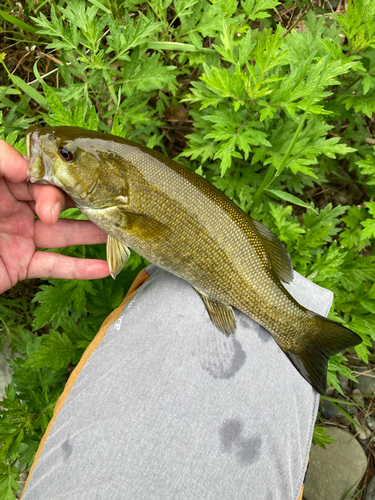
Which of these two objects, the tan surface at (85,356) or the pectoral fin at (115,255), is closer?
the tan surface at (85,356)

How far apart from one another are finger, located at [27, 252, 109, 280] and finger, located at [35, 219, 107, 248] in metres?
0.08

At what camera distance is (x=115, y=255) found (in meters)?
1.80

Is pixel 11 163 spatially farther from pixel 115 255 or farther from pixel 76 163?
pixel 115 255

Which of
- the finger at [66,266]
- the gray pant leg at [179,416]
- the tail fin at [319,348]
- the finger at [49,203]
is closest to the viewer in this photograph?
the gray pant leg at [179,416]

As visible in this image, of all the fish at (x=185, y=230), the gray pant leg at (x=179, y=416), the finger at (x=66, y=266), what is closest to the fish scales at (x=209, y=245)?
the fish at (x=185, y=230)

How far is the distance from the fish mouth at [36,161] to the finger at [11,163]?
59 millimetres

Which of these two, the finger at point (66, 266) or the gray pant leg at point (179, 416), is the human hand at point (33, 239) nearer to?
the finger at point (66, 266)

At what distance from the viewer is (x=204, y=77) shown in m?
2.05

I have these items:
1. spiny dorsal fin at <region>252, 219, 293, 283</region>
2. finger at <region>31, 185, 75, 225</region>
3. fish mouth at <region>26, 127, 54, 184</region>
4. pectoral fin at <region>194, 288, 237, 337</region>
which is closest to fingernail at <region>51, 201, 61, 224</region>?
finger at <region>31, 185, 75, 225</region>

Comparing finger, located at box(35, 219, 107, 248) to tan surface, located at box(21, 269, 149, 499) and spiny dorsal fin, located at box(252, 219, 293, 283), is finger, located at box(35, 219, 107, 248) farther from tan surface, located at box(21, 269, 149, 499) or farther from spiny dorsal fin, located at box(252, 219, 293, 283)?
spiny dorsal fin, located at box(252, 219, 293, 283)

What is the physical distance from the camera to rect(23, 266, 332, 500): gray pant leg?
1.42 m

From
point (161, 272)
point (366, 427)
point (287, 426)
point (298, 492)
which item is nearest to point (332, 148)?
point (161, 272)

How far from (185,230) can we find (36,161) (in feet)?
2.60

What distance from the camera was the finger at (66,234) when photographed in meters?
1.94
